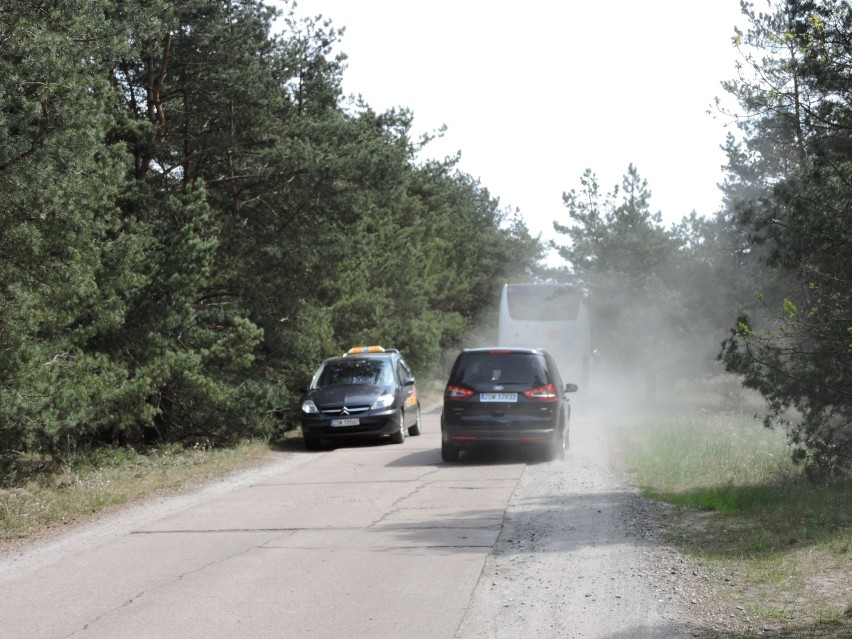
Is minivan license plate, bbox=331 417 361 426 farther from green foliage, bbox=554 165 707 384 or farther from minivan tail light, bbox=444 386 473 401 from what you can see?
green foliage, bbox=554 165 707 384

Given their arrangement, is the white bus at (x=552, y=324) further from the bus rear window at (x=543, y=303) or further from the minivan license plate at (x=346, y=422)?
the minivan license plate at (x=346, y=422)

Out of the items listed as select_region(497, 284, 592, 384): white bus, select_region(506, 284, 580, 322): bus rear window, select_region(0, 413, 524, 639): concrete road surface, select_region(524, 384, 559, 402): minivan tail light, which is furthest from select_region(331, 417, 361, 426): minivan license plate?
select_region(506, 284, 580, 322): bus rear window

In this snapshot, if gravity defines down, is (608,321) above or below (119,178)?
below

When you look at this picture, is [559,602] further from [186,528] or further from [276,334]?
[276,334]

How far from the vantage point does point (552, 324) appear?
1271 inches

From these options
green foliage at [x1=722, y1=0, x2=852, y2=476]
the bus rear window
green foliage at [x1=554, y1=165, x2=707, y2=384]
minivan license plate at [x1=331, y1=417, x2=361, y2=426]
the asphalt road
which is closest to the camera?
the asphalt road

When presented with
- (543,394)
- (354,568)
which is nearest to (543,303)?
(543,394)

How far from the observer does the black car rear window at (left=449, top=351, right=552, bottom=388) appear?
17.1 m

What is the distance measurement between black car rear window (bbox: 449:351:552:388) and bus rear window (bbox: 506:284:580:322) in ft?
49.2

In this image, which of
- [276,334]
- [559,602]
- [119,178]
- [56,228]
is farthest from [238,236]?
[559,602]

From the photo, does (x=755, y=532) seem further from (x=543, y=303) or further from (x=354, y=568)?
(x=543, y=303)

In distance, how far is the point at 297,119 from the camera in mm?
23531

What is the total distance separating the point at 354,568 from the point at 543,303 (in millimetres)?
24600

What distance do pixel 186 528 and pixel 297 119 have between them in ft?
47.0
